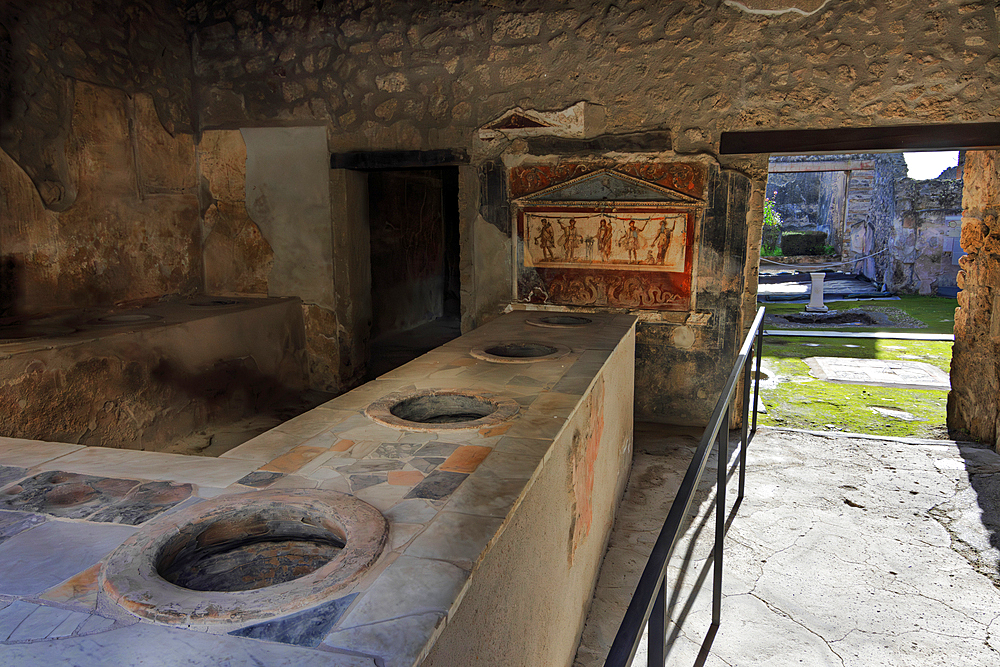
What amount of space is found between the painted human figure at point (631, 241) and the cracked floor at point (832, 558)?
1.42 m

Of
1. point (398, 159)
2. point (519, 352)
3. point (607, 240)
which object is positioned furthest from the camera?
point (398, 159)

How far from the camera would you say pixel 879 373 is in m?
5.95

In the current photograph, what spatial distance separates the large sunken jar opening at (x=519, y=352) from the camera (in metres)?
3.18

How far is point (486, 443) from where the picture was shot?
203 centimetres

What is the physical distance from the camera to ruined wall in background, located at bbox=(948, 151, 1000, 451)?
4117 millimetres

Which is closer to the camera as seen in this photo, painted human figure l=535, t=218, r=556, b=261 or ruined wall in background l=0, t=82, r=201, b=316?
ruined wall in background l=0, t=82, r=201, b=316

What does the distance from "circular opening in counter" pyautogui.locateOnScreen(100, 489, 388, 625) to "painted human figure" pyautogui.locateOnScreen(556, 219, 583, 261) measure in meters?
3.50

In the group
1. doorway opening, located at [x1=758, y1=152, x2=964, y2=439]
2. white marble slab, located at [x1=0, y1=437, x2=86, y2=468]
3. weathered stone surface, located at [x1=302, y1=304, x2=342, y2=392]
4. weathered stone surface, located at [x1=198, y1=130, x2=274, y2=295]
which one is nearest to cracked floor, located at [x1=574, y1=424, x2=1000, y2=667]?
doorway opening, located at [x1=758, y1=152, x2=964, y2=439]

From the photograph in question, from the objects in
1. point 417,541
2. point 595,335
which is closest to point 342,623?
point 417,541

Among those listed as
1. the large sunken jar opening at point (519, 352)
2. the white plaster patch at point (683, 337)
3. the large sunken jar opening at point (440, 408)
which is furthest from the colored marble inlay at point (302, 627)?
the white plaster patch at point (683, 337)

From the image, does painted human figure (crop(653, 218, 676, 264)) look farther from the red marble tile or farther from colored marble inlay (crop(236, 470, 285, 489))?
colored marble inlay (crop(236, 470, 285, 489))

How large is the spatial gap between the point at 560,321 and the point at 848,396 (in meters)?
2.69

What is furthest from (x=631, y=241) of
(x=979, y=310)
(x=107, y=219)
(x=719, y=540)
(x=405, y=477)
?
(x=107, y=219)

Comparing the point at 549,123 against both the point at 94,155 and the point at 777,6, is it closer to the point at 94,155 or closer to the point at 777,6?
the point at 777,6
